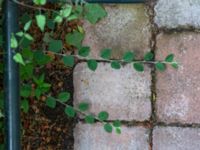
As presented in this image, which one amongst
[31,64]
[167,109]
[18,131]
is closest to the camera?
[18,131]

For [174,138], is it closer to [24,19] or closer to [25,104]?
[25,104]

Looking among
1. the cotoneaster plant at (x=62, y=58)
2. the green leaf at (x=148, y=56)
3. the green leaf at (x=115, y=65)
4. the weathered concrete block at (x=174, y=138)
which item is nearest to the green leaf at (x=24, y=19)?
the cotoneaster plant at (x=62, y=58)

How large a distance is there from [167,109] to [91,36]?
0.42 meters

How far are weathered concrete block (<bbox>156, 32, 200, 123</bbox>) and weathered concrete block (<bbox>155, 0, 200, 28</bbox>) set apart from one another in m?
0.04

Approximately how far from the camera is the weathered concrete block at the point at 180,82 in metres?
2.17

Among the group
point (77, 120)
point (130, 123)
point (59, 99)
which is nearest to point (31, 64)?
point (59, 99)

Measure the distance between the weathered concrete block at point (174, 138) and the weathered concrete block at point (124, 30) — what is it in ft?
1.06

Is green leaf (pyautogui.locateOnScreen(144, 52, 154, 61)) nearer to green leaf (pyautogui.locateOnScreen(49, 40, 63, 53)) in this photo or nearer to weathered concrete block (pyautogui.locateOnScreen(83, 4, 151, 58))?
weathered concrete block (pyautogui.locateOnScreen(83, 4, 151, 58))

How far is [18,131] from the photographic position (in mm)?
1888

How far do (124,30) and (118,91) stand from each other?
0.80ft

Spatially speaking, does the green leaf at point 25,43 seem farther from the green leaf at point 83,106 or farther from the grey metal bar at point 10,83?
the green leaf at point 83,106

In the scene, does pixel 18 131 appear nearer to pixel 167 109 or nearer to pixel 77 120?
pixel 77 120

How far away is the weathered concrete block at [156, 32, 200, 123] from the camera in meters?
2.17

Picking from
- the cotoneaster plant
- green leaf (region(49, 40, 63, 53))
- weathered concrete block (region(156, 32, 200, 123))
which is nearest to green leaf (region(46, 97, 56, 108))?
the cotoneaster plant
